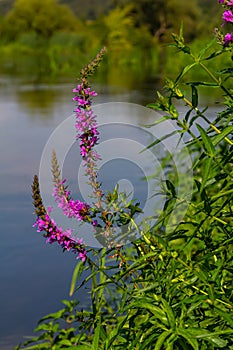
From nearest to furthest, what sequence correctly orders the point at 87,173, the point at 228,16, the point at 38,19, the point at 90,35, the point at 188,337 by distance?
the point at 188,337 < the point at 228,16 < the point at 87,173 < the point at 90,35 < the point at 38,19

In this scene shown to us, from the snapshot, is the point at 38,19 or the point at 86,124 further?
the point at 38,19

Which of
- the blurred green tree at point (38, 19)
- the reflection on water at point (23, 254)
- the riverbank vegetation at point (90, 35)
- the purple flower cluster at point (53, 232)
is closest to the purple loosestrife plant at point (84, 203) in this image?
the purple flower cluster at point (53, 232)

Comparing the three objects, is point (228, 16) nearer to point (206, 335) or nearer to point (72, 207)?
point (72, 207)

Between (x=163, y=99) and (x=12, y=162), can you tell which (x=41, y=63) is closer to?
(x=12, y=162)

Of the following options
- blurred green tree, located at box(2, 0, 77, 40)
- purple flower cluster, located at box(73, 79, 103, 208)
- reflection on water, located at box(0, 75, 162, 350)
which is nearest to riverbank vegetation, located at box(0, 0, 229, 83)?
blurred green tree, located at box(2, 0, 77, 40)

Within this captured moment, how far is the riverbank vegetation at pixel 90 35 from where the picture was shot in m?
20.9

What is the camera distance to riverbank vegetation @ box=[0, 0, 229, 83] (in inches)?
823

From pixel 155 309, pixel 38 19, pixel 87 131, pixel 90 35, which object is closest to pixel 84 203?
pixel 87 131

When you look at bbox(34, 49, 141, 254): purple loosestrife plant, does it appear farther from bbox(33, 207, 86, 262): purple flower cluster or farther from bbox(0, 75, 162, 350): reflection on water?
bbox(0, 75, 162, 350): reflection on water

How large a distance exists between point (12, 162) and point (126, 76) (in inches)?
394

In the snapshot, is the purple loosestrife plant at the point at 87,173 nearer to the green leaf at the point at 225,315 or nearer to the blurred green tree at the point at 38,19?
the green leaf at the point at 225,315

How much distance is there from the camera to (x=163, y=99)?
5.60 ft

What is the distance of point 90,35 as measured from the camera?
999 inches

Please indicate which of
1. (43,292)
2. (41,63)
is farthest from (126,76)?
(43,292)
